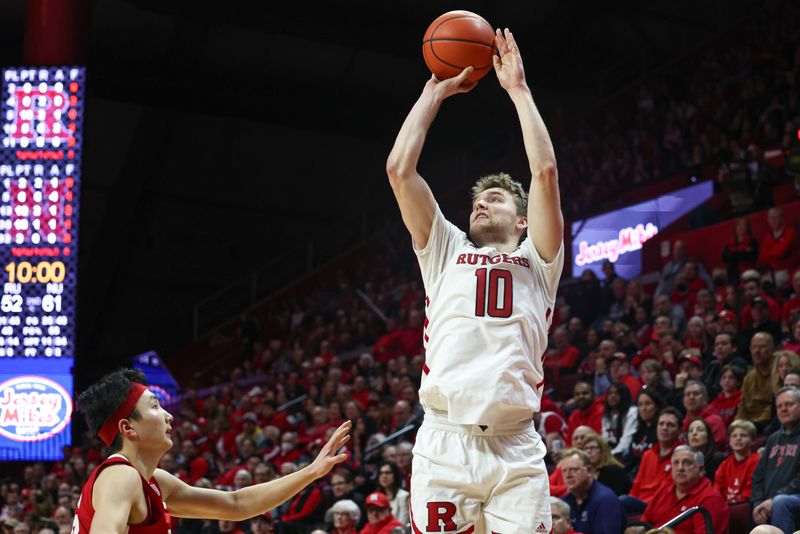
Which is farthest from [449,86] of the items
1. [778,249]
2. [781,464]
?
[778,249]

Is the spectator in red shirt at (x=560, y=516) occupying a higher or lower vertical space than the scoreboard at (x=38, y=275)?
lower

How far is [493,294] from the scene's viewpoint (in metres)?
3.74

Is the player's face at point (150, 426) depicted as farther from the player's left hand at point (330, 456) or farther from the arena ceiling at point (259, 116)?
the arena ceiling at point (259, 116)

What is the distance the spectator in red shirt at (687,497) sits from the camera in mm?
6406

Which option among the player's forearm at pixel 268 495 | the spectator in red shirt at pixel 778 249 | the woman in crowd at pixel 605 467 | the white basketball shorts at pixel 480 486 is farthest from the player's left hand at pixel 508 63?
the spectator in red shirt at pixel 778 249

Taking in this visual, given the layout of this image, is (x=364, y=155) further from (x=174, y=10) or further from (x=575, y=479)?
(x=575, y=479)

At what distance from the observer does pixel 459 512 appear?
3580 millimetres

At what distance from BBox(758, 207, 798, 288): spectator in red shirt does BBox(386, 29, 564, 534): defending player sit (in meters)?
7.02

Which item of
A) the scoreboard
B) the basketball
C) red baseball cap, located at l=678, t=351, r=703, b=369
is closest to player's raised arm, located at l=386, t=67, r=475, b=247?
the basketball

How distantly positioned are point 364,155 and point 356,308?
5035 mm

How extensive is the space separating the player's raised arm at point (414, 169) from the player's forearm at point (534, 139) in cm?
31

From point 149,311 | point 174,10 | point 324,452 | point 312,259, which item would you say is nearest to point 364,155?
point 312,259

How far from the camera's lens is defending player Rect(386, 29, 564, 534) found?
359cm

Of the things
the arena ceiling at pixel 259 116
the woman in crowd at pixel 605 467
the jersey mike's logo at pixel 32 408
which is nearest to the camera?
the woman in crowd at pixel 605 467
